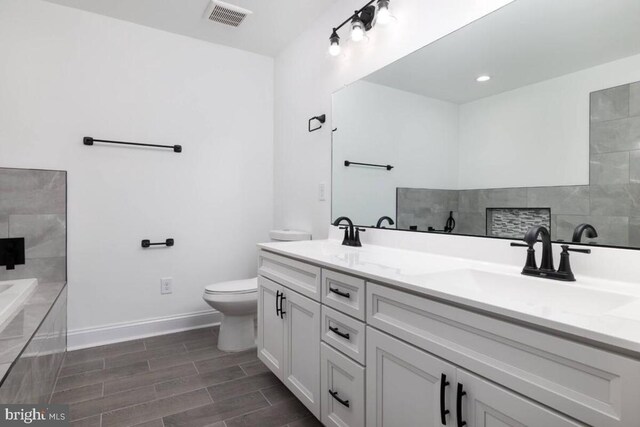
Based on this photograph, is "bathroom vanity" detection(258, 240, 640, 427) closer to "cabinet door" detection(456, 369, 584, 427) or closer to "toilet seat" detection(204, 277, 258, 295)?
"cabinet door" detection(456, 369, 584, 427)

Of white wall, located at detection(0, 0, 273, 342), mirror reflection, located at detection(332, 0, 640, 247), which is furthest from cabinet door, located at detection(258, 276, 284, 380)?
white wall, located at detection(0, 0, 273, 342)

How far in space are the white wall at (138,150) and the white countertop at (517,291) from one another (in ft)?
4.90

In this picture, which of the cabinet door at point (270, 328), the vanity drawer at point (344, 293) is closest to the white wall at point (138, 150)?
the cabinet door at point (270, 328)

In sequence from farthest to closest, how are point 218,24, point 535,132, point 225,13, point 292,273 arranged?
point 218,24, point 225,13, point 292,273, point 535,132

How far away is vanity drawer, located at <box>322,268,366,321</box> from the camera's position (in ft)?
3.93

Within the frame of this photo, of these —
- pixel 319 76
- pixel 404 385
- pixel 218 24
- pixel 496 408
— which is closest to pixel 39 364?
pixel 404 385

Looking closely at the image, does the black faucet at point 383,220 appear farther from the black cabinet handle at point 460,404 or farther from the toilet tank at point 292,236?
the black cabinet handle at point 460,404

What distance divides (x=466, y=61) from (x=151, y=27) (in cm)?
240

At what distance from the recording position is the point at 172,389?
6.05 feet

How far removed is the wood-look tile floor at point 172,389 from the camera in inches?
62.7

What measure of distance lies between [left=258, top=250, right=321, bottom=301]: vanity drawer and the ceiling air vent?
1.71 m

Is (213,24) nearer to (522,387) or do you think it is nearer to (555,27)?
(555,27)

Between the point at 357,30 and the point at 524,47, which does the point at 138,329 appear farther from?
the point at 524,47

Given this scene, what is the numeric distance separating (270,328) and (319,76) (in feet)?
5.84
